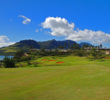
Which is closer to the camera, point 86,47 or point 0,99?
point 0,99

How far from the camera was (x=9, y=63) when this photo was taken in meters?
48.8

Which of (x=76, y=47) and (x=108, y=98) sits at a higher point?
(x=76, y=47)

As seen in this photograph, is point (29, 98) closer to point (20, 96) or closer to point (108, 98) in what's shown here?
point (20, 96)

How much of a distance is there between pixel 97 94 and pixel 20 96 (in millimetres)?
6316

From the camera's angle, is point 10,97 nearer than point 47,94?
Yes

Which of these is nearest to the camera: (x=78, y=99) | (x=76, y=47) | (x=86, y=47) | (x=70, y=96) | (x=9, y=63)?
(x=78, y=99)

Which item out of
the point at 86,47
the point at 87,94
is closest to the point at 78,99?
the point at 87,94

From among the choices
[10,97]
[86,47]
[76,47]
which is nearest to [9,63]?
[10,97]

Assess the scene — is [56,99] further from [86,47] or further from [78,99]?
[86,47]

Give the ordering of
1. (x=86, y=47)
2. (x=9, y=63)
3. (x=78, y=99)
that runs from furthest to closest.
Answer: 1. (x=86, y=47)
2. (x=9, y=63)
3. (x=78, y=99)

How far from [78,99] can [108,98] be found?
90.8 inches

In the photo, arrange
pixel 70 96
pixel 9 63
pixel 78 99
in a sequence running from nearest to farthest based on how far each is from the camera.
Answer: pixel 78 99 → pixel 70 96 → pixel 9 63

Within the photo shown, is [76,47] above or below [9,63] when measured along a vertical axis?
above

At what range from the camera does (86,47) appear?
7328 inches
